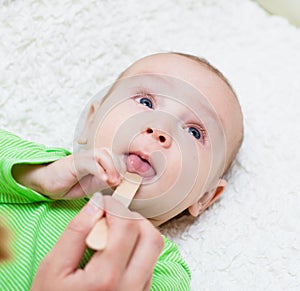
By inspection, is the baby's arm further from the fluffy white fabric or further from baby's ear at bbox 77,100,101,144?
the fluffy white fabric

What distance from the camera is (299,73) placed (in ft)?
4.42

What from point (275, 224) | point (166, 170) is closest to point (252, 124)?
point (275, 224)

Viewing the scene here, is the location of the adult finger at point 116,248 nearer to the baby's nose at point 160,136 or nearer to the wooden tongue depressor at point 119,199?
the wooden tongue depressor at point 119,199

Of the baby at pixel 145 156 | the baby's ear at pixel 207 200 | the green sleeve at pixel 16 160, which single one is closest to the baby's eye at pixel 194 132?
Result: the baby at pixel 145 156

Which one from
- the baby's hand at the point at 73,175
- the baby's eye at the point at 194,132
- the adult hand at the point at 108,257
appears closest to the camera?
the adult hand at the point at 108,257

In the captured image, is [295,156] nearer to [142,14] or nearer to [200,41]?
[200,41]

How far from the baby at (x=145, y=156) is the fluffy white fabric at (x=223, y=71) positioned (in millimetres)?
72

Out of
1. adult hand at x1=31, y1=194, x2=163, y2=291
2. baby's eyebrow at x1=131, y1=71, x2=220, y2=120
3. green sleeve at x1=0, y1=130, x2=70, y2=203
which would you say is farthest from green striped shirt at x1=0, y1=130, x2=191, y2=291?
baby's eyebrow at x1=131, y1=71, x2=220, y2=120

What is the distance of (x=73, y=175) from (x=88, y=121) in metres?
0.19

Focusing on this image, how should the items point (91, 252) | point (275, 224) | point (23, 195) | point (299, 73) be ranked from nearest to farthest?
1. point (91, 252)
2. point (23, 195)
3. point (275, 224)
4. point (299, 73)

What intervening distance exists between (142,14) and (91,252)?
66cm

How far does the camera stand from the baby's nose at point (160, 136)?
1008 millimetres

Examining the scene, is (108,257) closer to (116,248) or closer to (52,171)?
(116,248)

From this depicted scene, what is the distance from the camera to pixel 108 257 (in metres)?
0.78
